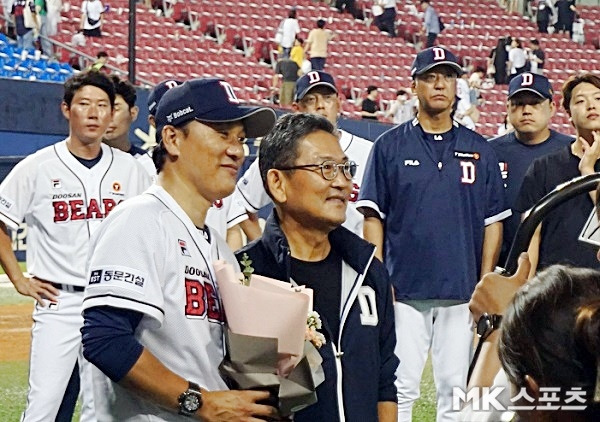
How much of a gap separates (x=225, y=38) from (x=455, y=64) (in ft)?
61.6

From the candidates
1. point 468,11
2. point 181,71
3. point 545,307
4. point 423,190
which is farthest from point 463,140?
point 468,11

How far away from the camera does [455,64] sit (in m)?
6.26

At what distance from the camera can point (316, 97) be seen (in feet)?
22.6

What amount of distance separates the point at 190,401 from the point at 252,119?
2.62 feet

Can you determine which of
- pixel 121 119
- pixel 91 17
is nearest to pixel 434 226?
pixel 121 119

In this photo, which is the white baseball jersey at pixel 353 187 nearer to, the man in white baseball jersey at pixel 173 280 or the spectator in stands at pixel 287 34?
the man in white baseball jersey at pixel 173 280

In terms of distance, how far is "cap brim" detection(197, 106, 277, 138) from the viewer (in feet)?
10.4

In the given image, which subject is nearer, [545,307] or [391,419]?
[545,307]

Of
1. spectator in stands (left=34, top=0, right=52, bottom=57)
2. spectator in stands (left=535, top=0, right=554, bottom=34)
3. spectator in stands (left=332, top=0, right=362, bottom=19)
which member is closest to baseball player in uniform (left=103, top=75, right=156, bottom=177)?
spectator in stands (left=34, top=0, right=52, bottom=57)

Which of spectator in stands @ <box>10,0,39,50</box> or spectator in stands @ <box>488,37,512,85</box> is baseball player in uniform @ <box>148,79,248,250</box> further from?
spectator in stands @ <box>488,37,512,85</box>

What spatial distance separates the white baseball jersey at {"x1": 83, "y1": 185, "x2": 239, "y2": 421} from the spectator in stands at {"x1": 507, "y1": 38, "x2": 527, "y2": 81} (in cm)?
2312

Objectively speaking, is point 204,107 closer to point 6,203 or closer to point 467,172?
point 6,203

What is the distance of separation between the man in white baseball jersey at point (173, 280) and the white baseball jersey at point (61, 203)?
2600 millimetres

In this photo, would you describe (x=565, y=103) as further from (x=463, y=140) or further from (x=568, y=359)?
(x=568, y=359)
